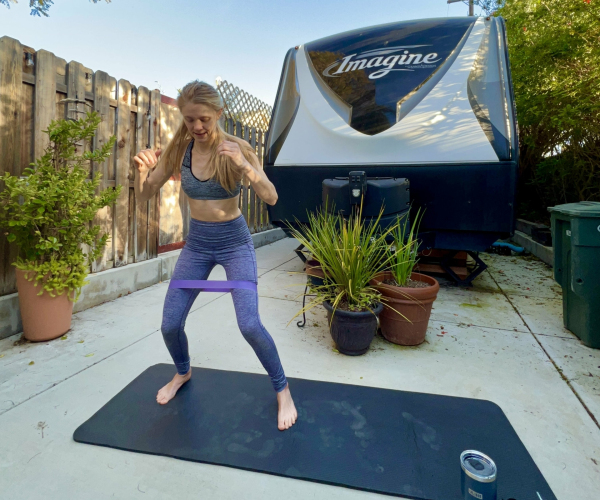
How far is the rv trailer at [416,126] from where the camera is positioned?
10.4 feet

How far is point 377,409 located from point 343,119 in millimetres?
2731

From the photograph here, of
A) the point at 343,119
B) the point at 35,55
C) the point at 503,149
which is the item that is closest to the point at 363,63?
the point at 343,119

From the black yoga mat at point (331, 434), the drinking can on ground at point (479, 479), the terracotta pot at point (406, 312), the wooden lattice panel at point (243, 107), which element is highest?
the wooden lattice panel at point (243, 107)

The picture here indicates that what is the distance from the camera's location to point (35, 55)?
8.93ft

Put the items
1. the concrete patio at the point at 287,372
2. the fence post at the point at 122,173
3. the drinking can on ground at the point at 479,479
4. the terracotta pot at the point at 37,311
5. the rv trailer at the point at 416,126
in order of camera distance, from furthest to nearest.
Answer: the fence post at the point at 122,173, the rv trailer at the point at 416,126, the terracotta pot at the point at 37,311, the concrete patio at the point at 287,372, the drinking can on ground at the point at 479,479

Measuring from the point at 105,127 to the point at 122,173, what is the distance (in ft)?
1.52

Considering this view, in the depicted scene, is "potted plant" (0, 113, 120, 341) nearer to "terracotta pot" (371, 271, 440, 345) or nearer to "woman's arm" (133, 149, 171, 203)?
"woman's arm" (133, 149, 171, 203)

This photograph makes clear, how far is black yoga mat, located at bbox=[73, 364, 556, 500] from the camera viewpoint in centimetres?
148

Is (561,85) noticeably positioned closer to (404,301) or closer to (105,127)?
(404,301)

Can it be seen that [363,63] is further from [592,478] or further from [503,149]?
[592,478]

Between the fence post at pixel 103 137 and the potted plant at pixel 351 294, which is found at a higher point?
the fence post at pixel 103 137

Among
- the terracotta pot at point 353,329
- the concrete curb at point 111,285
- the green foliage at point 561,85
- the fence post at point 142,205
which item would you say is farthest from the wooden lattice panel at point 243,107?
the terracotta pot at point 353,329

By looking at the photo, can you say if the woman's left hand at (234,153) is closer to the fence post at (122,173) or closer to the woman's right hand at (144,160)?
the woman's right hand at (144,160)

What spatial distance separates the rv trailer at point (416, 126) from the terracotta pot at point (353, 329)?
105 centimetres
